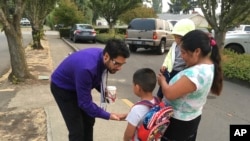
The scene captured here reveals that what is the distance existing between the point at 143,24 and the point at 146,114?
15.0 metres

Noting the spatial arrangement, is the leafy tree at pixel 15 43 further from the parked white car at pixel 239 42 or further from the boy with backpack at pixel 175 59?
Result: the parked white car at pixel 239 42

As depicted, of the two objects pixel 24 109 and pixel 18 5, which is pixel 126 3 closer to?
pixel 18 5

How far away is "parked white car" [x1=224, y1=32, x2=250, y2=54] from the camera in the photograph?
13.8m

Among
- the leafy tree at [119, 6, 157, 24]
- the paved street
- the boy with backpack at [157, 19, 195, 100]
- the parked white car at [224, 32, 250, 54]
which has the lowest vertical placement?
the paved street

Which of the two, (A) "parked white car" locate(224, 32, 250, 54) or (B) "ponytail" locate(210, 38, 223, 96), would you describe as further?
(A) "parked white car" locate(224, 32, 250, 54)

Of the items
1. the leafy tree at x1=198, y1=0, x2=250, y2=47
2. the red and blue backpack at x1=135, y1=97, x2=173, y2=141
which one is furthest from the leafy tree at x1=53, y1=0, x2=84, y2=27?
the red and blue backpack at x1=135, y1=97, x2=173, y2=141

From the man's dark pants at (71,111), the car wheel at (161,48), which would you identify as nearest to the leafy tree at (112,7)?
the car wheel at (161,48)

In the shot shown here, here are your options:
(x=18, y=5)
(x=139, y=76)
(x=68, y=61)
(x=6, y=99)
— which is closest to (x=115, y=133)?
(x=68, y=61)

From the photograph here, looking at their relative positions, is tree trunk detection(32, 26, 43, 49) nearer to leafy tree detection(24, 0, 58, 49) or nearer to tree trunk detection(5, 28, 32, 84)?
leafy tree detection(24, 0, 58, 49)

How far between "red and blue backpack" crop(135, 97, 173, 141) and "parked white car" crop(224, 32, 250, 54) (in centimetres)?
1216

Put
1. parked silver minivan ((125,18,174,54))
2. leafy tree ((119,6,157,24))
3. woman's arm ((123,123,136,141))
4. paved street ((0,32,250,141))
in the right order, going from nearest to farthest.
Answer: woman's arm ((123,123,136,141)) < paved street ((0,32,250,141)) < parked silver minivan ((125,18,174,54)) < leafy tree ((119,6,157,24))

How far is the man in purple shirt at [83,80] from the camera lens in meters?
2.78

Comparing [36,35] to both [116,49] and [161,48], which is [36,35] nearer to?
[161,48]

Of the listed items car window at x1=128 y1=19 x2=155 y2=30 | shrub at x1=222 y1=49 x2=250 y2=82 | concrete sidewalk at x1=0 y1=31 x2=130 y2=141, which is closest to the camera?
concrete sidewalk at x1=0 y1=31 x2=130 y2=141
